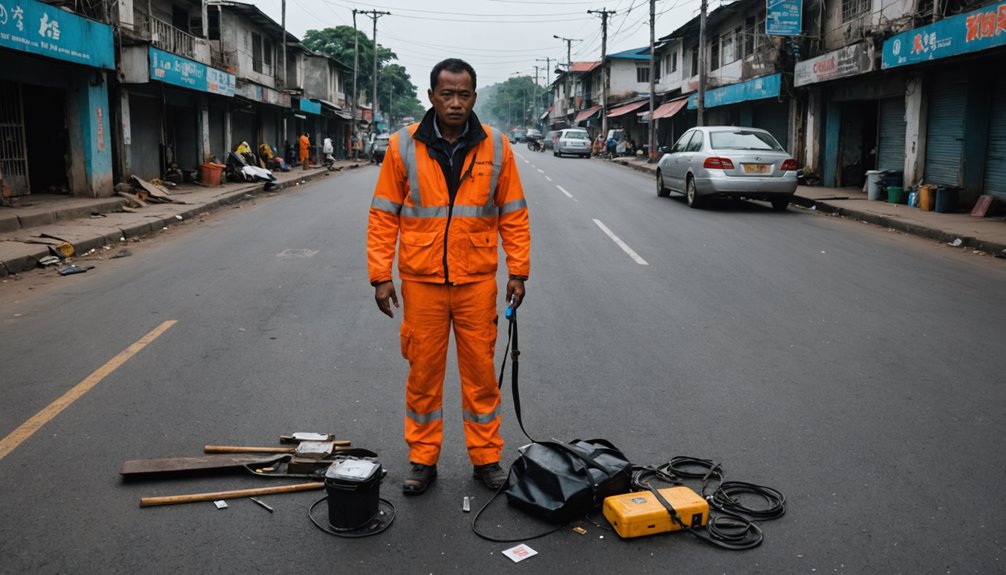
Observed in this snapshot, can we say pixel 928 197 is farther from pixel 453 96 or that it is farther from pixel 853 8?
pixel 453 96

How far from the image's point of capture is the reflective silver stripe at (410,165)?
A: 3740 mm

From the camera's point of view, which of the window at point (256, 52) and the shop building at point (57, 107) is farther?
the window at point (256, 52)

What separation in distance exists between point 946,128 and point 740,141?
465 centimetres

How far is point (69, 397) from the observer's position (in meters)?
4.96

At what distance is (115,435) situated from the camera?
14.3 ft

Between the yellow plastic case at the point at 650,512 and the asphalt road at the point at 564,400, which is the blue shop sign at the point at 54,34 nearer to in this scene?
the asphalt road at the point at 564,400

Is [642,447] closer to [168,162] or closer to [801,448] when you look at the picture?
[801,448]

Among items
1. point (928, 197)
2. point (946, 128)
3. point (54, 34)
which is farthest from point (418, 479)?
point (946, 128)

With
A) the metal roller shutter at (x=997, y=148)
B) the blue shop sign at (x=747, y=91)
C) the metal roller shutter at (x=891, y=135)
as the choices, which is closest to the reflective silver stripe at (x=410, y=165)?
the metal roller shutter at (x=997, y=148)

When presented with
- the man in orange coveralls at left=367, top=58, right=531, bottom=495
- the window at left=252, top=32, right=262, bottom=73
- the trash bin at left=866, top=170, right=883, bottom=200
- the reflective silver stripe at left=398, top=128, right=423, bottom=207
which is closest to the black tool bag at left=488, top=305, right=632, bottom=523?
the man in orange coveralls at left=367, top=58, right=531, bottom=495

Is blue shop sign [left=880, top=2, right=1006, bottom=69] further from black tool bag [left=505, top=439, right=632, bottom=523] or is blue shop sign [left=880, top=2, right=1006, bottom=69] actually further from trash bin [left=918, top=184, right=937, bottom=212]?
black tool bag [left=505, top=439, right=632, bottom=523]

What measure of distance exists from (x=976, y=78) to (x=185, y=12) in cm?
2239

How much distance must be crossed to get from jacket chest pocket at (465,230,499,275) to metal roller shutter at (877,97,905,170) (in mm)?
18144

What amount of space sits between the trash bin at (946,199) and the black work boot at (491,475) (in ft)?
47.3
